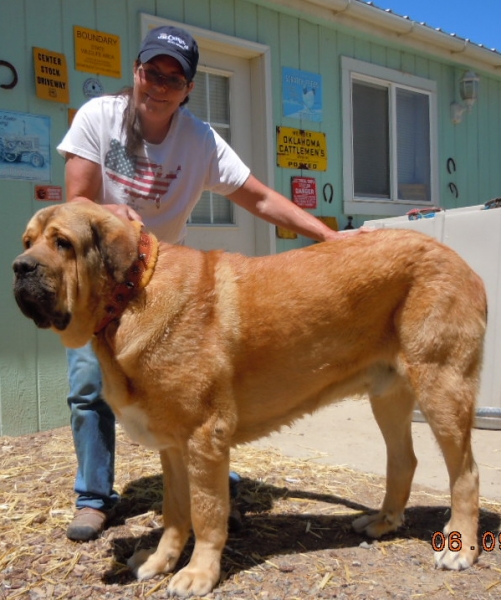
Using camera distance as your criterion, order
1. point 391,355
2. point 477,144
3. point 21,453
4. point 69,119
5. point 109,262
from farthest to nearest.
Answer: point 477,144 < point 69,119 < point 21,453 < point 391,355 < point 109,262

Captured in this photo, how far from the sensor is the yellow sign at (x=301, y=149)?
6.39 m

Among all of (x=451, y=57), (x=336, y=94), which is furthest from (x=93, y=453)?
(x=451, y=57)

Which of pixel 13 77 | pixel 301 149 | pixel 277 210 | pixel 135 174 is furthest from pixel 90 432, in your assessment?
pixel 301 149

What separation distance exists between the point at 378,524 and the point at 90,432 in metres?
1.54

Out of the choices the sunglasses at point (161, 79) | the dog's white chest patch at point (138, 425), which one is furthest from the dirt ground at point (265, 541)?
the sunglasses at point (161, 79)

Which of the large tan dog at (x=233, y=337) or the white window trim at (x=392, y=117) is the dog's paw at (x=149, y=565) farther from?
the white window trim at (x=392, y=117)

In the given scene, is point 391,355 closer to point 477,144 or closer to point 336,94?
point 336,94

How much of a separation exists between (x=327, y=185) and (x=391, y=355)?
14.1 feet

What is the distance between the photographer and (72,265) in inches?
95.7

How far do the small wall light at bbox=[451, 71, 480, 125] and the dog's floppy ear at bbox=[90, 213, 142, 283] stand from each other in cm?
698

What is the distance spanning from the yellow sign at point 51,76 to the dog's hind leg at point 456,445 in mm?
3662

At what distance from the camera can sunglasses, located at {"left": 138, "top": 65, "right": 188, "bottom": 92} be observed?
2959mm

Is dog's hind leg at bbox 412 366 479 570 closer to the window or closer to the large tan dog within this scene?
the large tan dog

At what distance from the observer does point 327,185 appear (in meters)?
6.89
